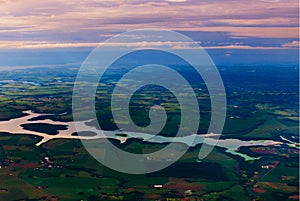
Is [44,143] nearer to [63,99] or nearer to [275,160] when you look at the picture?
[275,160]

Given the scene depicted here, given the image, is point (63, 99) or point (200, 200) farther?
point (63, 99)

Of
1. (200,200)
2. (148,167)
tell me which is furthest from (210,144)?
(200,200)

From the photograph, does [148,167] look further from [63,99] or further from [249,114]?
[63,99]

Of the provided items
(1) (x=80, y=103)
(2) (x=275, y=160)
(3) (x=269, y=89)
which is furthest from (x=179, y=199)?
(3) (x=269, y=89)

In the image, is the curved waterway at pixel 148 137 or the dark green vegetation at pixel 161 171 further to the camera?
the curved waterway at pixel 148 137

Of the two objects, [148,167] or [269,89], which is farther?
[269,89]

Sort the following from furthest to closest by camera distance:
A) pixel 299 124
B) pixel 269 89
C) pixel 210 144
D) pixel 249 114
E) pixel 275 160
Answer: pixel 269 89 → pixel 249 114 → pixel 299 124 → pixel 210 144 → pixel 275 160

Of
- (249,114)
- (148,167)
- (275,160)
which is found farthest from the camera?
(249,114)

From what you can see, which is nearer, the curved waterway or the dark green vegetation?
the dark green vegetation

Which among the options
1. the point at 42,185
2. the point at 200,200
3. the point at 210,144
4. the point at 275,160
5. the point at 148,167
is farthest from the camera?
the point at 210,144

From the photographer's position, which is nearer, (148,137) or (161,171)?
(161,171)
